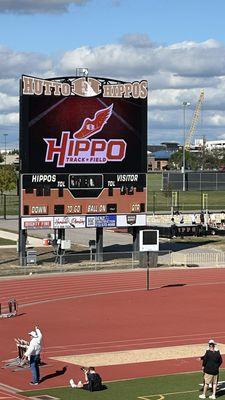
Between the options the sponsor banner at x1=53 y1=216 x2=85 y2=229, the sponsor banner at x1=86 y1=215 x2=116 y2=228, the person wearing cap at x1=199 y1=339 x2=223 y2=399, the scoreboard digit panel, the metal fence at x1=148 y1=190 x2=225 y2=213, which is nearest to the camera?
the person wearing cap at x1=199 y1=339 x2=223 y2=399

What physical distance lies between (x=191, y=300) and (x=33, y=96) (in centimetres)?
1698

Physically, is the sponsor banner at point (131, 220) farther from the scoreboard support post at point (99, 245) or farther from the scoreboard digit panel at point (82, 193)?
the scoreboard support post at point (99, 245)

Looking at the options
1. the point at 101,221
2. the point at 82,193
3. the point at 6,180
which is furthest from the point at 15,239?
the point at 6,180

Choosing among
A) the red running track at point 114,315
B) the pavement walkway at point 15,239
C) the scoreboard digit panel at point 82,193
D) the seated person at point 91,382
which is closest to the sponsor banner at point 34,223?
the scoreboard digit panel at point 82,193

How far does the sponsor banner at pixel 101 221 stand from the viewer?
60438 mm

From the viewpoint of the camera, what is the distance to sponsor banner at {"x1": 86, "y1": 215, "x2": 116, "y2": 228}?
2379 inches

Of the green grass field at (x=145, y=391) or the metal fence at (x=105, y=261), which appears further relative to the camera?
the metal fence at (x=105, y=261)

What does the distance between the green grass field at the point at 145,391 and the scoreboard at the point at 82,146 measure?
101 feet

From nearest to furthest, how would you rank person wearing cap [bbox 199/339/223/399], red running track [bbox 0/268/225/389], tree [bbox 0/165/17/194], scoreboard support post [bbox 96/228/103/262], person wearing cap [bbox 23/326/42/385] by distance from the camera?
1. person wearing cap [bbox 199/339/223/399]
2. person wearing cap [bbox 23/326/42/385]
3. red running track [bbox 0/268/225/389]
4. scoreboard support post [bbox 96/228/103/262]
5. tree [bbox 0/165/17/194]

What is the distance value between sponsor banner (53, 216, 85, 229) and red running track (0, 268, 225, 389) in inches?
141

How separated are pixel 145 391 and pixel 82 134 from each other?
33441 mm

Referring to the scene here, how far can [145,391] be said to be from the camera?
26.1 metres

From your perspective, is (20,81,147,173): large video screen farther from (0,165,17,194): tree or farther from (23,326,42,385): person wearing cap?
(0,165,17,194): tree

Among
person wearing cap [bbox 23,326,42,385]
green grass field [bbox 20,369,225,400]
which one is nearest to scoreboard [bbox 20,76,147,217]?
person wearing cap [bbox 23,326,42,385]
